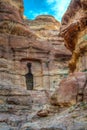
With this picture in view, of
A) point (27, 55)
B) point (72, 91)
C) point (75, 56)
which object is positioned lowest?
point (72, 91)

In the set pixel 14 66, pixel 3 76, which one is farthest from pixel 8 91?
pixel 14 66

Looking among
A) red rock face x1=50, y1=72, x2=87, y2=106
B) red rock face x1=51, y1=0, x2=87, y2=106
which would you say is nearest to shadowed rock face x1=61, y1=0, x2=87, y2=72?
red rock face x1=51, y1=0, x2=87, y2=106

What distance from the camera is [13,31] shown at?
57062 mm

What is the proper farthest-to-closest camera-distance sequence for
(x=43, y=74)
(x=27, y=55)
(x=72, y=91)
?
(x=27, y=55) → (x=43, y=74) → (x=72, y=91)

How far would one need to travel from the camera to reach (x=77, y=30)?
856 inches

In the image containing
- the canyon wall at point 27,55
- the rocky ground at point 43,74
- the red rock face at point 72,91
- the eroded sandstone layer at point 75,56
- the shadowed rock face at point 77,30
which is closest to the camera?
the rocky ground at point 43,74

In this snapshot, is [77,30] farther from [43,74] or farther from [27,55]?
[27,55]

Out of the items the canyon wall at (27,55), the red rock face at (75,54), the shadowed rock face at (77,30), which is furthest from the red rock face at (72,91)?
the canyon wall at (27,55)

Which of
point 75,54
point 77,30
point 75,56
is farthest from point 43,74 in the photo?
point 77,30

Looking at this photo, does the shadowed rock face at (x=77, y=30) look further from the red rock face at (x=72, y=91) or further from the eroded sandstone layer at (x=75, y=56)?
the red rock face at (x=72, y=91)

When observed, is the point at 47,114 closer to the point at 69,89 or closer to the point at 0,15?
the point at 69,89

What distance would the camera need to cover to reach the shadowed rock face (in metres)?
20.6

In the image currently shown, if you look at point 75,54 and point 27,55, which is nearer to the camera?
point 75,54

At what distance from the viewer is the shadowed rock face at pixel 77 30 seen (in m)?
20.6
